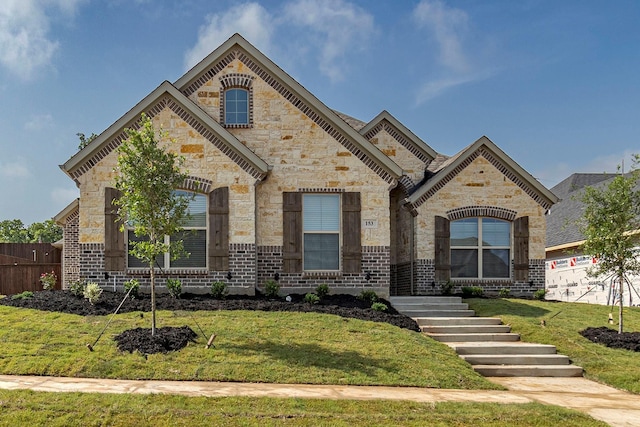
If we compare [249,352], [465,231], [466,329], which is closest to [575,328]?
[466,329]

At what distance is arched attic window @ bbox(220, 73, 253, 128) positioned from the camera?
1529cm

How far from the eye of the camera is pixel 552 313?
47.3 ft

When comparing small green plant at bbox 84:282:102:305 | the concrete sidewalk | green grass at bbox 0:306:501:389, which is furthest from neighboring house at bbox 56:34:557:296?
the concrete sidewalk

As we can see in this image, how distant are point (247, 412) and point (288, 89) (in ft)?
33.5

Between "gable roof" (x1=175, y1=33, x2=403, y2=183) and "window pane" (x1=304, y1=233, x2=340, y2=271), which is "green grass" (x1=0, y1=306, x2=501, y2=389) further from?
"gable roof" (x1=175, y1=33, x2=403, y2=183)

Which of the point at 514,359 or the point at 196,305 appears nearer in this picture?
the point at 514,359

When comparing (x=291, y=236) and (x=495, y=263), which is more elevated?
(x=291, y=236)

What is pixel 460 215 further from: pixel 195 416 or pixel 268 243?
pixel 195 416

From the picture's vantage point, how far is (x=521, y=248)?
1733 centimetres

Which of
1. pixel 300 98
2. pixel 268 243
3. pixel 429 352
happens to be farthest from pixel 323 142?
pixel 429 352

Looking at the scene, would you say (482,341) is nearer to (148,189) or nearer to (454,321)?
(454,321)

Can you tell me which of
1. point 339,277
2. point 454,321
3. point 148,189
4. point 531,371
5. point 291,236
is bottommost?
point 531,371

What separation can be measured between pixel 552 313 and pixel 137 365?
10620 mm

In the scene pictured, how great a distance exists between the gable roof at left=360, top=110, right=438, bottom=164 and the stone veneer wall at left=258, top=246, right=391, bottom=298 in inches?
224
